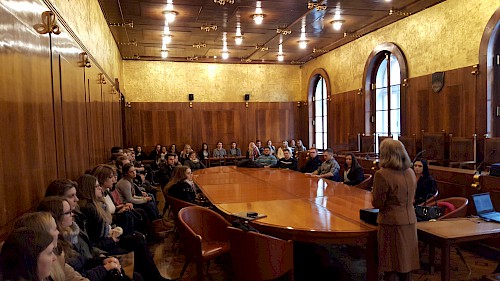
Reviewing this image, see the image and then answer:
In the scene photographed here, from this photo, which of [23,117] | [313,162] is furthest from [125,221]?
[313,162]

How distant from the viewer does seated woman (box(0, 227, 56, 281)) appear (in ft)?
5.04

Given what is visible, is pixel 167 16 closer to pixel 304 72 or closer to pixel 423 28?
pixel 423 28

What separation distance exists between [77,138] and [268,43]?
25.7 ft

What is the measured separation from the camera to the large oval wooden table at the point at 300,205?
3.12 metres

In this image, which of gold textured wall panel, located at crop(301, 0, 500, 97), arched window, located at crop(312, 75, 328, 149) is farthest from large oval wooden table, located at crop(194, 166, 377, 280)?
arched window, located at crop(312, 75, 328, 149)

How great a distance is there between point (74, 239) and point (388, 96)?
27.4 feet

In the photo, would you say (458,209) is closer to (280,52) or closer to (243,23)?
(243,23)

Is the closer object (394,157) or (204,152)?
(394,157)

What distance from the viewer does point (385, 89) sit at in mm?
9352

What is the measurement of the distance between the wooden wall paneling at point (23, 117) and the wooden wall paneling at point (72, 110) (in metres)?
0.39

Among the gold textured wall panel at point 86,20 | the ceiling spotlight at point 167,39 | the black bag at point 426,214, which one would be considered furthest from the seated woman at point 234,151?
the black bag at point 426,214

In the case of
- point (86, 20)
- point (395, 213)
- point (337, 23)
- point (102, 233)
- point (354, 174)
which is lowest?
point (102, 233)

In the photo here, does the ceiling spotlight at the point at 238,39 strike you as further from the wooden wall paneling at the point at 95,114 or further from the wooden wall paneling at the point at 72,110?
the wooden wall paneling at the point at 72,110

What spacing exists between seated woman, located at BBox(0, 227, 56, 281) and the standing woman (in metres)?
2.43
